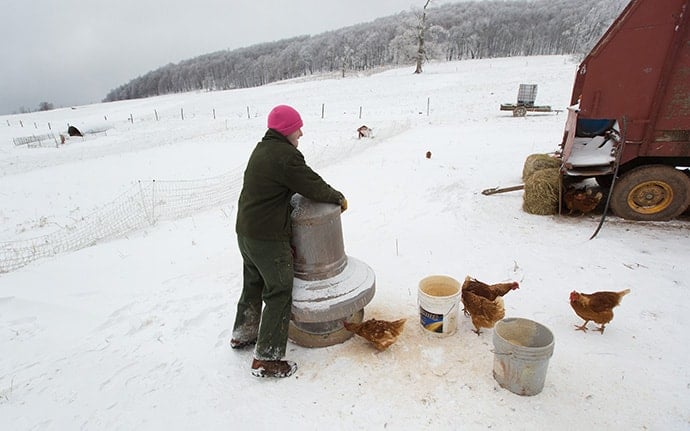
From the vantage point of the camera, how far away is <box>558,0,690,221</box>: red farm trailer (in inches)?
188

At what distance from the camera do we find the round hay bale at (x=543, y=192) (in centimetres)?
578

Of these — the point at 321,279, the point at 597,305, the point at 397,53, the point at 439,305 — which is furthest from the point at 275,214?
the point at 397,53

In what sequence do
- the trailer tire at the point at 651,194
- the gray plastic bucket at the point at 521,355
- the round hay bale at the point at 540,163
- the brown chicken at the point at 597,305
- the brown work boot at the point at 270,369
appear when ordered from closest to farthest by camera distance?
the gray plastic bucket at the point at 521,355 < the brown work boot at the point at 270,369 < the brown chicken at the point at 597,305 < the trailer tire at the point at 651,194 < the round hay bale at the point at 540,163

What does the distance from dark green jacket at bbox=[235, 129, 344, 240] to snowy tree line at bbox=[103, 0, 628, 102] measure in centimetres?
5853

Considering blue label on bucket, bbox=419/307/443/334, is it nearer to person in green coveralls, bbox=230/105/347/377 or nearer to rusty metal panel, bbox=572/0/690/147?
Answer: person in green coveralls, bbox=230/105/347/377

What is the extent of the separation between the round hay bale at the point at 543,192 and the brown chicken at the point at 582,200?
198mm

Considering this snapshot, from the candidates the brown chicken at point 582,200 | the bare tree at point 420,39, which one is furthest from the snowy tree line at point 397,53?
the brown chicken at point 582,200

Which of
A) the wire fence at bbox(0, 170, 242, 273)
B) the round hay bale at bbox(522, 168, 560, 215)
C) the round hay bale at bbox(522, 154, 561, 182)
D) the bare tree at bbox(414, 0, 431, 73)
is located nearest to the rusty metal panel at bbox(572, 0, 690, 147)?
the round hay bale at bbox(522, 168, 560, 215)

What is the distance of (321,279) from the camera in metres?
3.18

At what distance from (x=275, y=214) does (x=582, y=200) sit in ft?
17.4

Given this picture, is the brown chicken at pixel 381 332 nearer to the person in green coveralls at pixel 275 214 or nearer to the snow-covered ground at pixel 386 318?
the snow-covered ground at pixel 386 318

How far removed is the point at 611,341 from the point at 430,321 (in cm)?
167

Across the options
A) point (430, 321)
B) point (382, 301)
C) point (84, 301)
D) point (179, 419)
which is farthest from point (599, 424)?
point (84, 301)

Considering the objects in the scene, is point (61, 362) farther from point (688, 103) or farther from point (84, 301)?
point (688, 103)
